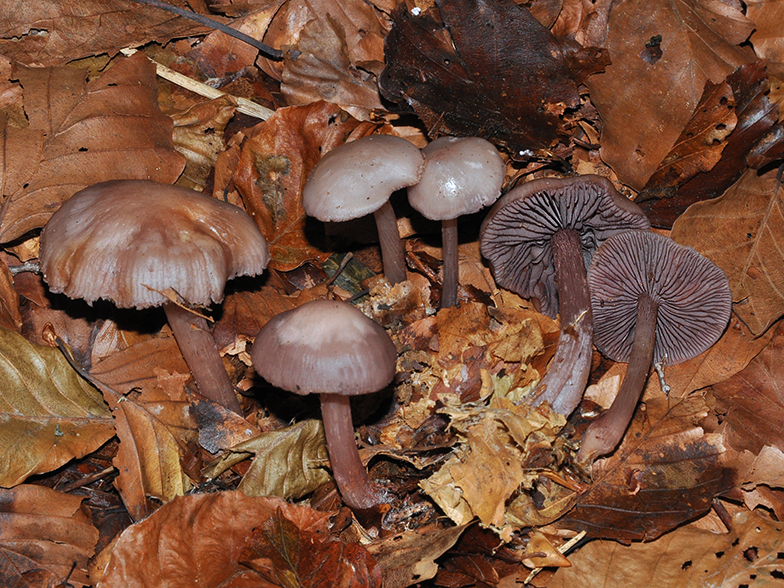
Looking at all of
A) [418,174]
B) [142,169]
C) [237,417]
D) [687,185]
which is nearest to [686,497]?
[687,185]

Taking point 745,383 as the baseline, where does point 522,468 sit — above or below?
below

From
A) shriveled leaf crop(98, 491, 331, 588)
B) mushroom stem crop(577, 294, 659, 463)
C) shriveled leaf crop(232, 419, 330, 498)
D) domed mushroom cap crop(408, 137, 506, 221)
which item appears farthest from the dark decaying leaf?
shriveled leaf crop(98, 491, 331, 588)

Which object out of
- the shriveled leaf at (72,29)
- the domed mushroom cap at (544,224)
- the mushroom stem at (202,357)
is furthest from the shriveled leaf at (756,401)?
the shriveled leaf at (72,29)

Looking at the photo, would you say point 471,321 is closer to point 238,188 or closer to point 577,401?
point 577,401

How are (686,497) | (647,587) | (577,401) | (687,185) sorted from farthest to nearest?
(687,185)
(577,401)
(686,497)
(647,587)

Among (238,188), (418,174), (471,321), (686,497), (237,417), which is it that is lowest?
(237,417)

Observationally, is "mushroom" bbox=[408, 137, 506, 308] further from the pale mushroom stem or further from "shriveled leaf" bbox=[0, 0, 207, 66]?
"shriveled leaf" bbox=[0, 0, 207, 66]

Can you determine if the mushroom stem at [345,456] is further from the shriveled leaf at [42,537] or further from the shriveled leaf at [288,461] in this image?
the shriveled leaf at [42,537]

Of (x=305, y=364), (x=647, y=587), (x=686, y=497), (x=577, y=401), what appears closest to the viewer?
(x=305, y=364)
